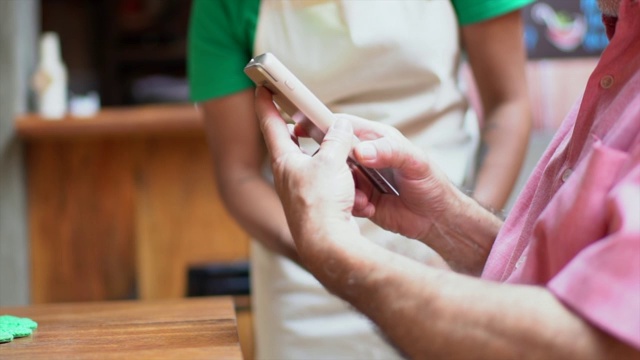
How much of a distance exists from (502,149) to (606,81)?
606 mm

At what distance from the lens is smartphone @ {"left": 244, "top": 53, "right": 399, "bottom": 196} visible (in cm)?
92

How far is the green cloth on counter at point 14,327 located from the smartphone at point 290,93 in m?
0.35

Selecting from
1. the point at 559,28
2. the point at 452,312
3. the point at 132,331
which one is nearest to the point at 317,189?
the point at 452,312

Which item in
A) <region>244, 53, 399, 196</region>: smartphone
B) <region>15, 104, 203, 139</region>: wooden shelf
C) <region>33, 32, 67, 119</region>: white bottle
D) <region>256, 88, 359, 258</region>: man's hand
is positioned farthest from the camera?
<region>33, 32, 67, 119</region>: white bottle

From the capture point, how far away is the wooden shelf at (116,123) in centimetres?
259

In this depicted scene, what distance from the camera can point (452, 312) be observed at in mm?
730

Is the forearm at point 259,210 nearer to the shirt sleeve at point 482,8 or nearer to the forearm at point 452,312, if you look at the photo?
the shirt sleeve at point 482,8

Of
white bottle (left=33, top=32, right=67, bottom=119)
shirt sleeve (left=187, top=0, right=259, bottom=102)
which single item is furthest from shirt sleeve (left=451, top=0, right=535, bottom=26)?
white bottle (left=33, top=32, right=67, bottom=119)

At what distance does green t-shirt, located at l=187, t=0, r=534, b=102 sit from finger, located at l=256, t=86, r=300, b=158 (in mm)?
479

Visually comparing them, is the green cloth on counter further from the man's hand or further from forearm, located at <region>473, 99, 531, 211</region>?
forearm, located at <region>473, 99, 531, 211</region>

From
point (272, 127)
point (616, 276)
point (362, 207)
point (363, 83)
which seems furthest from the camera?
point (363, 83)

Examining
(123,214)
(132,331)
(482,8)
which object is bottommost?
(123,214)

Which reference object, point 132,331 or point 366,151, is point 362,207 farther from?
point 132,331

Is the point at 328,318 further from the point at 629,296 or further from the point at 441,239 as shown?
the point at 629,296
